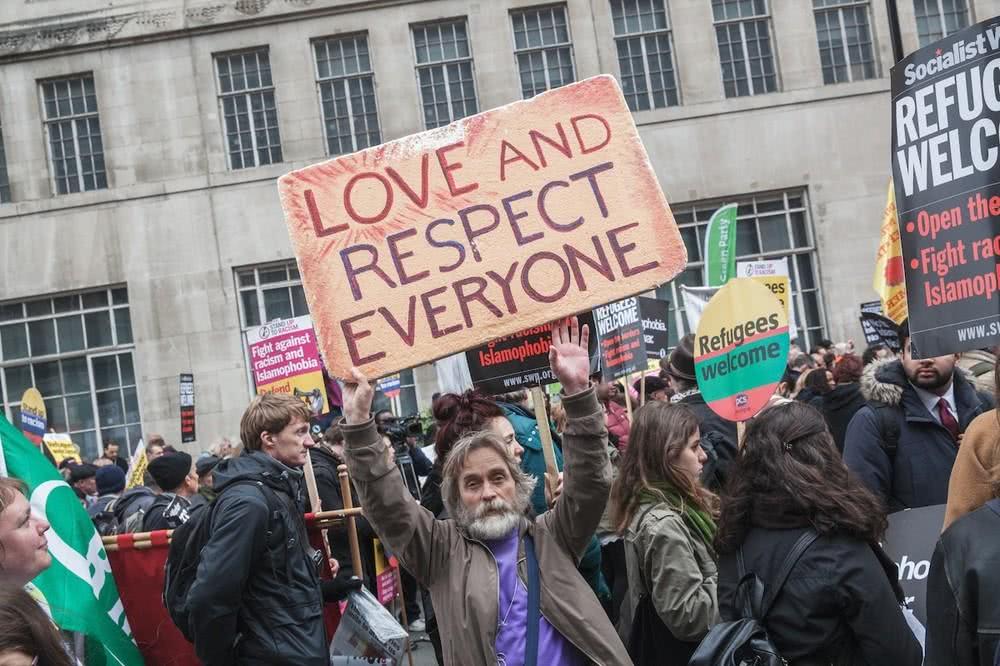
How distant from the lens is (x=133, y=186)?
71.8 ft

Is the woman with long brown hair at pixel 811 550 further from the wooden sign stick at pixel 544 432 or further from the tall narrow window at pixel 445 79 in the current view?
the tall narrow window at pixel 445 79

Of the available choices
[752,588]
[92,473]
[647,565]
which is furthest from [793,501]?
[92,473]

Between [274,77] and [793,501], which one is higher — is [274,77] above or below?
above

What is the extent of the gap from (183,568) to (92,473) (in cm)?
688

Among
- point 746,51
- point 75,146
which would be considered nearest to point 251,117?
point 75,146

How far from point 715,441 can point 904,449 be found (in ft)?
3.72

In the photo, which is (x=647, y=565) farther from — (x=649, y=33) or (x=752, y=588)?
(x=649, y=33)

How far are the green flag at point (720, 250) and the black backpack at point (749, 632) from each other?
1334cm

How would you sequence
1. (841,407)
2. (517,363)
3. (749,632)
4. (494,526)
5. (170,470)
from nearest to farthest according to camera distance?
(749,632) < (494,526) < (517,363) < (170,470) < (841,407)

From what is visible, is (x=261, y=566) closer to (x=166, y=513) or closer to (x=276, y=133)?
(x=166, y=513)

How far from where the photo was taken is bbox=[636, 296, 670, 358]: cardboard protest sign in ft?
39.6

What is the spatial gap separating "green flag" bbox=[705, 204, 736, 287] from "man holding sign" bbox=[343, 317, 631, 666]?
13115 mm

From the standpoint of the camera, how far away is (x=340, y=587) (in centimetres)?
528

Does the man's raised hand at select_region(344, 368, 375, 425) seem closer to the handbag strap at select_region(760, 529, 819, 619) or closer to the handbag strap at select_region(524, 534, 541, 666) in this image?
the handbag strap at select_region(524, 534, 541, 666)
